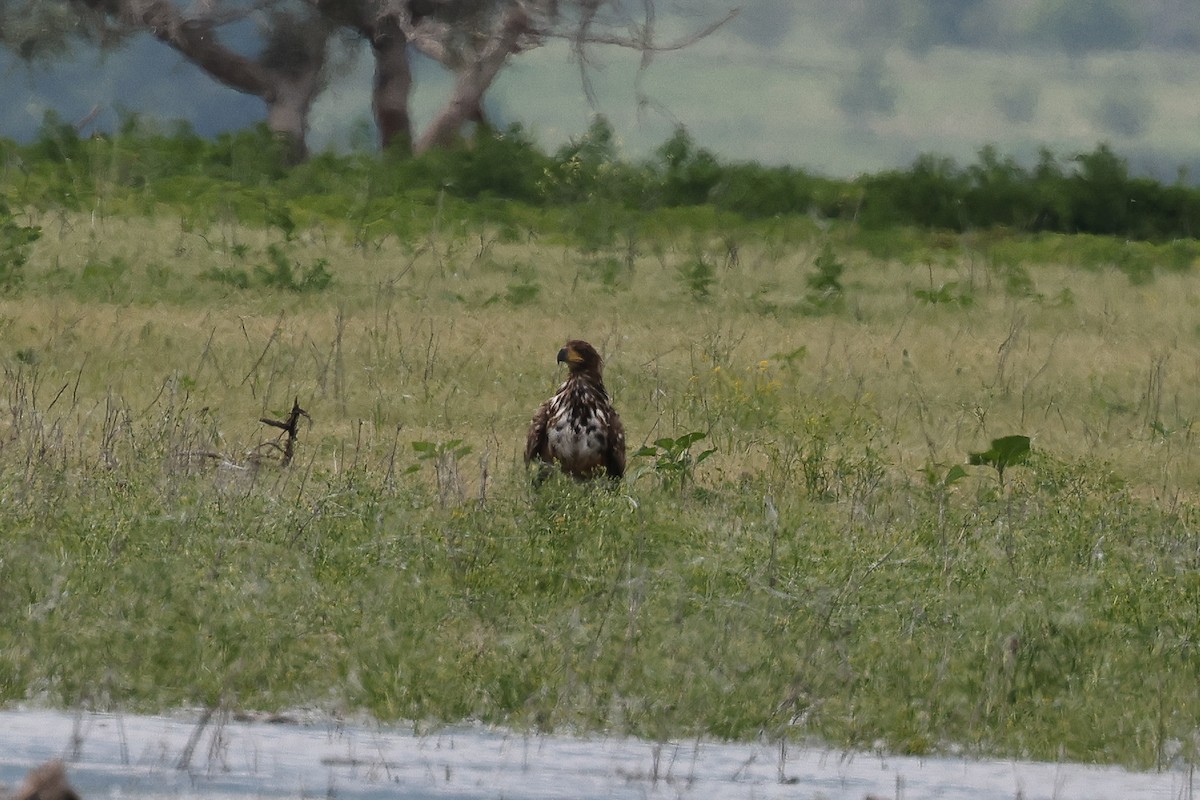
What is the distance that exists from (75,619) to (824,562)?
2.77 metres

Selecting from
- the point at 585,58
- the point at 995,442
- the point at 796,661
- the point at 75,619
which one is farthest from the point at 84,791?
the point at 585,58

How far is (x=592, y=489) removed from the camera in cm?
814

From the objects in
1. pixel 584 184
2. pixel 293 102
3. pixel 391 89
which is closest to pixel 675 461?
pixel 584 184

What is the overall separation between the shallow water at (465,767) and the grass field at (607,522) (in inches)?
8.0

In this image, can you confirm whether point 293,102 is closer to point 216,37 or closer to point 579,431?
point 216,37

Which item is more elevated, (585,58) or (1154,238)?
(585,58)

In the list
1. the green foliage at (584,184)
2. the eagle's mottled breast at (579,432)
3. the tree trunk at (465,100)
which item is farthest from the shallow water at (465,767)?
the tree trunk at (465,100)

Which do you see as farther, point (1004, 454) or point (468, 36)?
point (468, 36)

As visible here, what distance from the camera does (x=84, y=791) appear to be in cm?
402

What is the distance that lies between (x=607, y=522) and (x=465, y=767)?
115 inches

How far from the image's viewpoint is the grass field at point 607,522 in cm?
Answer: 563

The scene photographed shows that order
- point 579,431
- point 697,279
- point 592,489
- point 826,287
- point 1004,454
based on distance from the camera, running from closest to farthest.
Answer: point 592,489, point 579,431, point 1004,454, point 697,279, point 826,287

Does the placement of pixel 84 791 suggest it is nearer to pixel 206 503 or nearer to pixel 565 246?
pixel 206 503

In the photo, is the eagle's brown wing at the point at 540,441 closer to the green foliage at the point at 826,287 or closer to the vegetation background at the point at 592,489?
the vegetation background at the point at 592,489
